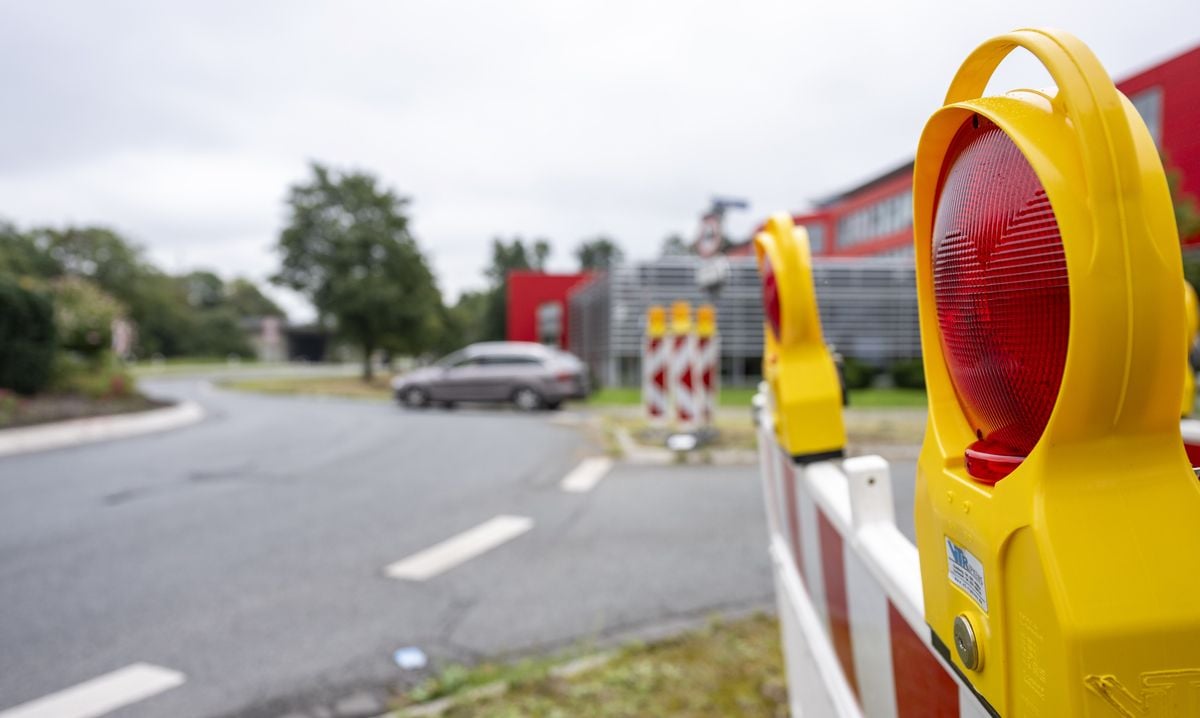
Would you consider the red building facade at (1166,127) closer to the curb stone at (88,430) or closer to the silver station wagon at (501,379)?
the curb stone at (88,430)

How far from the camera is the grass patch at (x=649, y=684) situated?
8.90ft

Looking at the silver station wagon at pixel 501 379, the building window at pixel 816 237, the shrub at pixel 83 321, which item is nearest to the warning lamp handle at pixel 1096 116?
the building window at pixel 816 237

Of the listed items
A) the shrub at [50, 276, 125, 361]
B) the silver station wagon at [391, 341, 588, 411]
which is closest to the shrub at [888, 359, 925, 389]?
the silver station wagon at [391, 341, 588, 411]

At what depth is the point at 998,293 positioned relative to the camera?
67 centimetres

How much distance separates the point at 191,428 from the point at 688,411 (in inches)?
343

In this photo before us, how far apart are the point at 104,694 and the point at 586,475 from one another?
4997 millimetres

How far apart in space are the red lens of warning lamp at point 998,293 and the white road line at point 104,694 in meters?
3.26

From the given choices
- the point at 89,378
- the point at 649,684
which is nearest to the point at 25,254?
the point at 89,378

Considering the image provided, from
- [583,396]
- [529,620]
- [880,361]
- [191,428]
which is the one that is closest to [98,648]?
[529,620]

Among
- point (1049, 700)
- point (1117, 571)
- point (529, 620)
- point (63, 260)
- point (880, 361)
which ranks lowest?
point (529, 620)

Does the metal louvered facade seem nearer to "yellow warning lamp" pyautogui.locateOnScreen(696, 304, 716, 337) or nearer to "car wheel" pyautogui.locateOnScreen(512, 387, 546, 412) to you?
"yellow warning lamp" pyautogui.locateOnScreen(696, 304, 716, 337)

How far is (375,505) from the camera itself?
627 cm

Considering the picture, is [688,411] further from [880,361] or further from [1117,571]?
[1117,571]

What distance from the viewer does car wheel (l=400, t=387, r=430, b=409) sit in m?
17.2
